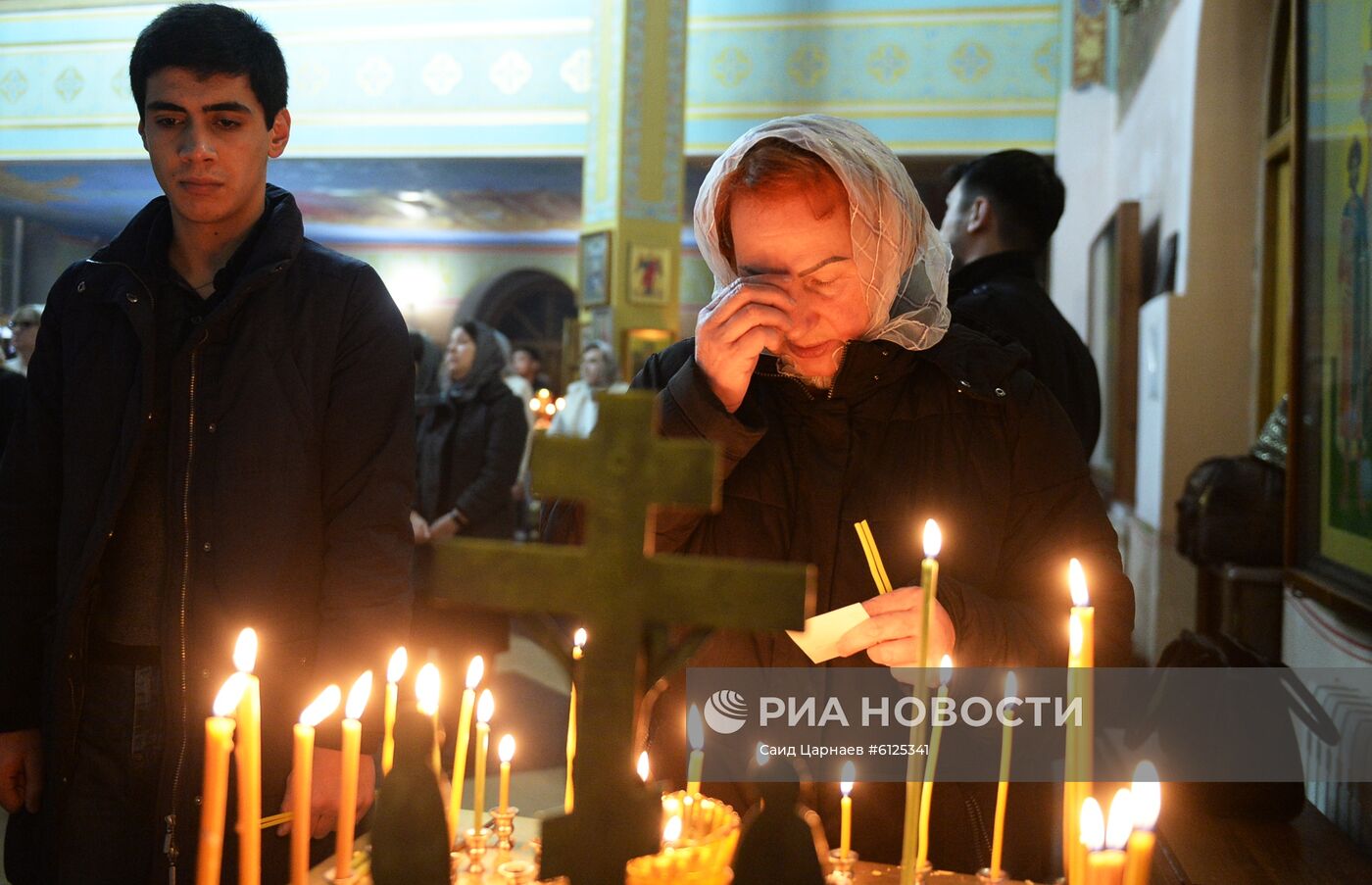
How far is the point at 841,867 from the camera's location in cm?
112

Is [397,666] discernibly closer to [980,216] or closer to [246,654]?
[246,654]

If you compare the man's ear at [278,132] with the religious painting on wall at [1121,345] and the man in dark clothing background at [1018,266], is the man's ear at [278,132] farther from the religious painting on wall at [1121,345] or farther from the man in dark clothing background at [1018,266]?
the religious painting on wall at [1121,345]

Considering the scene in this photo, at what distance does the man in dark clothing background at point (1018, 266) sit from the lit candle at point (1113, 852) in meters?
2.44

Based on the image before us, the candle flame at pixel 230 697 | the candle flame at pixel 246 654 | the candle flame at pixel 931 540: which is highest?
the candle flame at pixel 931 540

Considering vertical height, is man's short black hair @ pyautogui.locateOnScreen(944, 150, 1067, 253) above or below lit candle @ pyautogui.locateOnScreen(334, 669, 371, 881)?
above

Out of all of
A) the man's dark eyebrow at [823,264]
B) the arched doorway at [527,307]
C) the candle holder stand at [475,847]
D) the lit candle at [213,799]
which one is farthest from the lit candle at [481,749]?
the arched doorway at [527,307]

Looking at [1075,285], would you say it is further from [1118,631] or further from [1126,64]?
[1118,631]

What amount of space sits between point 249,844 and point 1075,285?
30.3ft

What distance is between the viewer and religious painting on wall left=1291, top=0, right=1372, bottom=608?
228 cm

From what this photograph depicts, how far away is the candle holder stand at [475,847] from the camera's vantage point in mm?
1044

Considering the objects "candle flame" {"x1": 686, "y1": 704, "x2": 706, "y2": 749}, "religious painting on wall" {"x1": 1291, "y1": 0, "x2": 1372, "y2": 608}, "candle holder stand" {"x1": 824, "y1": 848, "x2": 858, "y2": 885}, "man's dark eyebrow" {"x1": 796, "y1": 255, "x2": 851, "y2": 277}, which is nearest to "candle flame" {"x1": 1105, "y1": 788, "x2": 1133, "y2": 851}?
"candle holder stand" {"x1": 824, "y1": 848, "x2": 858, "y2": 885}

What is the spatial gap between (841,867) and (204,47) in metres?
1.52

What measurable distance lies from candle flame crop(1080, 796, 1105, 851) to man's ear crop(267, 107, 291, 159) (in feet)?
5.38

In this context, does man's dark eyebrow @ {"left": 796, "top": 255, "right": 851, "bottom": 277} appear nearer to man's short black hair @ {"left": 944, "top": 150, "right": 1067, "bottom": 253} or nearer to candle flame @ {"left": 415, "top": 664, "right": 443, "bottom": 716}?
candle flame @ {"left": 415, "top": 664, "right": 443, "bottom": 716}
